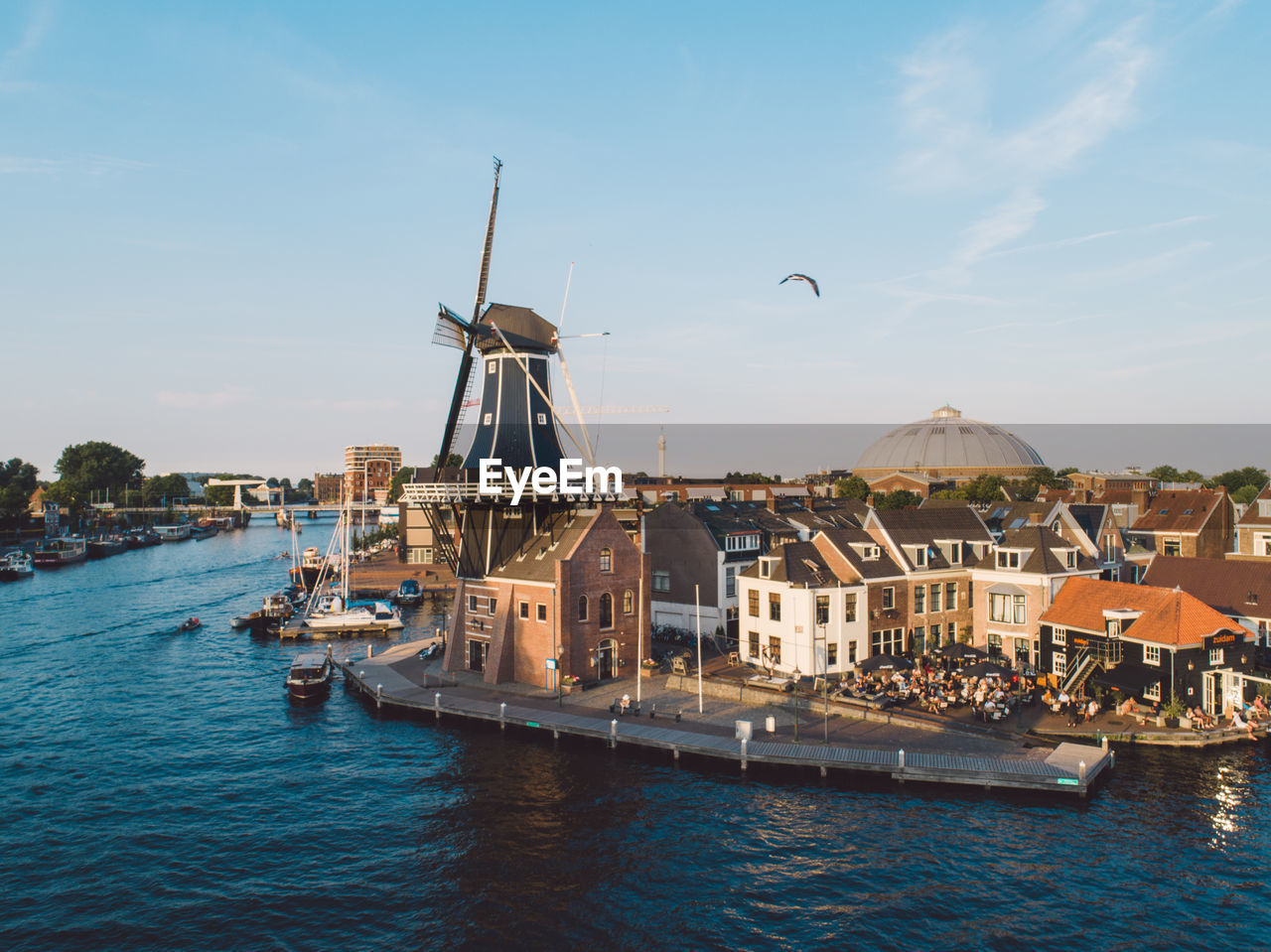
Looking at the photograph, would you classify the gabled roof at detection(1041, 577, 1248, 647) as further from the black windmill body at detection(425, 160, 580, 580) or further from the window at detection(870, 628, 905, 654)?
the black windmill body at detection(425, 160, 580, 580)

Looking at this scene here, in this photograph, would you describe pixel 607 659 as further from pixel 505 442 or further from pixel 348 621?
pixel 348 621

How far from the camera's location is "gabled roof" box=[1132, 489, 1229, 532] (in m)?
88.1

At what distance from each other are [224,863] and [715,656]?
40791 mm

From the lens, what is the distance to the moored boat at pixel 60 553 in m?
175

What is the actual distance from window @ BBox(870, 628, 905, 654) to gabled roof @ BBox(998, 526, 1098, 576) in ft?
34.3

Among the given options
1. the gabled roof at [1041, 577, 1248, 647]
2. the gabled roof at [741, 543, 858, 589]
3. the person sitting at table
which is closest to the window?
the gabled roof at [741, 543, 858, 589]

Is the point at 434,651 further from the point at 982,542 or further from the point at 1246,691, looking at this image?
the point at 1246,691

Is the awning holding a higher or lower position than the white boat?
higher

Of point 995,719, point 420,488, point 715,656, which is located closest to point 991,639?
point 995,719

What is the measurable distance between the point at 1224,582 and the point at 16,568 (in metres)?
190

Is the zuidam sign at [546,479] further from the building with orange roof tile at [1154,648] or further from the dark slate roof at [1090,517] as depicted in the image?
the dark slate roof at [1090,517]

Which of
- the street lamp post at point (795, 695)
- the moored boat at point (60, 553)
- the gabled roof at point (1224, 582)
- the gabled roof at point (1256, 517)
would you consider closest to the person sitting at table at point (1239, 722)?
the gabled roof at point (1224, 582)

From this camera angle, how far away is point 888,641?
63031mm

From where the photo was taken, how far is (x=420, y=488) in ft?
204
